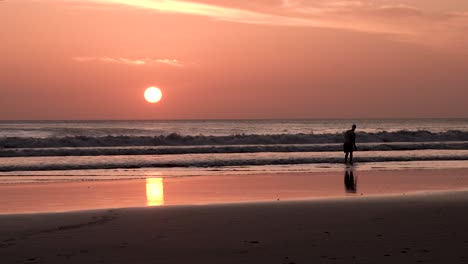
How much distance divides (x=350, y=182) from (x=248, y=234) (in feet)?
32.1

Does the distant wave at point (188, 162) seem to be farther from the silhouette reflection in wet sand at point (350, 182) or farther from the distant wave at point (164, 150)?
the silhouette reflection in wet sand at point (350, 182)

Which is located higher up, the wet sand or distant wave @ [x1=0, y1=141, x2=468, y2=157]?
distant wave @ [x1=0, y1=141, x2=468, y2=157]

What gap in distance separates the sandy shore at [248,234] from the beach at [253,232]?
1cm

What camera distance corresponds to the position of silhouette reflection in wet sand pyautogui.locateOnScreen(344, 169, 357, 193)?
55.3ft

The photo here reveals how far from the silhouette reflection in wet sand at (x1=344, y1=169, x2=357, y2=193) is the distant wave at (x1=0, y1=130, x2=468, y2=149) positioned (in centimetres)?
2354

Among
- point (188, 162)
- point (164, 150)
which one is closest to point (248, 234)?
point (188, 162)

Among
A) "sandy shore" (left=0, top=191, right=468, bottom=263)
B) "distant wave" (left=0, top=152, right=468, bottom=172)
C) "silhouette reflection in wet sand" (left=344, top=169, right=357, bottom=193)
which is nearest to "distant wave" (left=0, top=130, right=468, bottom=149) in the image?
"distant wave" (left=0, top=152, right=468, bottom=172)

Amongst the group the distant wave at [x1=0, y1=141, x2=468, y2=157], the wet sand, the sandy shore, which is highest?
the distant wave at [x1=0, y1=141, x2=468, y2=157]

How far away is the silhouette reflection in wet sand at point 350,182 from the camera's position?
55.3 ft

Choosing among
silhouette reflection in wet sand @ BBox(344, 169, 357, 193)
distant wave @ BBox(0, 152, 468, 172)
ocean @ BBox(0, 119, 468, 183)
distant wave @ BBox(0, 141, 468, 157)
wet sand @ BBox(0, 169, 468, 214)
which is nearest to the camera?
wet sand @ BBox(0, 169, 468, 214)

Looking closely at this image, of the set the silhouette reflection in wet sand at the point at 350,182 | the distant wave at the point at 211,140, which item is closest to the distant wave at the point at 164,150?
the distant wave at the point at 211,140

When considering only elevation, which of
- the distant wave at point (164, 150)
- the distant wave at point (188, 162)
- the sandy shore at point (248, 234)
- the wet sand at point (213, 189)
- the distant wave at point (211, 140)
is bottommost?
the sandy shore at point (248, 234)

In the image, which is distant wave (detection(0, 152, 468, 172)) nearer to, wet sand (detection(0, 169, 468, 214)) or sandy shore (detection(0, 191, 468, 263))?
wet sand (detection(0, 169, 468, 214))

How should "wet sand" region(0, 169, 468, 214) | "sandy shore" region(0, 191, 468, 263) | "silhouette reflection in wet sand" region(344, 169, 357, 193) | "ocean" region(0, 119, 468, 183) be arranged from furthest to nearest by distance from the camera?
"ocean" region(0, 119, 468, 183) < "silhouette reflection in wet sand" region(344, 169, 357, 193) < "wet sand" region(0, 169, 468, 214) < "sandy shore" region(0, 191, 468, 263)
